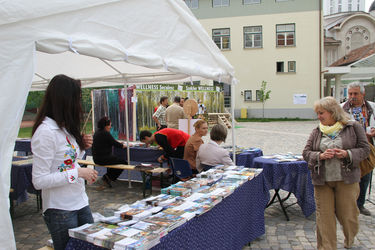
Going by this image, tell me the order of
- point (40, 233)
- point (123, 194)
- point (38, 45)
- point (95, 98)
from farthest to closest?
point (95, 98) → point (123, 194) → point (40, 233) → point (38, 45)

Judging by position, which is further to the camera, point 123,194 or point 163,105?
point 163,105

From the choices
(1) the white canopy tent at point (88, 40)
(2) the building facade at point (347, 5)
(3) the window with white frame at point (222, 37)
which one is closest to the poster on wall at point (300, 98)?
(3) the window with white frame at point (222, 37)

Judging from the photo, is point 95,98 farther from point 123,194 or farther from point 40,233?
point 40,233

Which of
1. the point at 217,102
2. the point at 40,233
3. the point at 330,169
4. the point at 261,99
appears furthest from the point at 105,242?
the point at 261,99

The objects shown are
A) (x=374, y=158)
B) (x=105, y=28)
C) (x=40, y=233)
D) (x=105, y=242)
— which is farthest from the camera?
(x=40, y=233)

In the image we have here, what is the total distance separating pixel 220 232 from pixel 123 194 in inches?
133

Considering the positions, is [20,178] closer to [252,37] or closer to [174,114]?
[174,114]

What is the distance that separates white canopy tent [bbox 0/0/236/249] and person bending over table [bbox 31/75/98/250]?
19 cm

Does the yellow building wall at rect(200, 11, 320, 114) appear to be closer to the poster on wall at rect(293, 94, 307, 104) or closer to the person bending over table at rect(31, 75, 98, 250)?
the poster on wall at rect(293, 94, 307, 104)

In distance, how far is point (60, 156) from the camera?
188cm

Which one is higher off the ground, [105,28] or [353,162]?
[105,28]

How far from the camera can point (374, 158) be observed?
3533mm

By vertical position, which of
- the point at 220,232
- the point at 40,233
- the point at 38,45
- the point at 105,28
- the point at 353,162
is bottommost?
the point at 40,233


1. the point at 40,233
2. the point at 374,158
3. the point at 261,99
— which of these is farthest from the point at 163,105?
the point at 261,99
